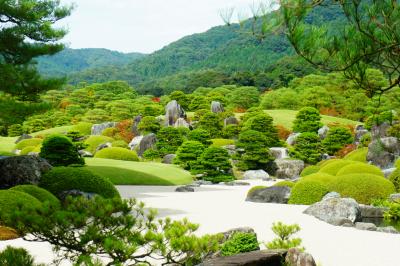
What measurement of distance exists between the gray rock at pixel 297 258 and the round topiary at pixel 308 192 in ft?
25.6

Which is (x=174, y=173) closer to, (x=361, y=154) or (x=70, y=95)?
(x=361, y=154)

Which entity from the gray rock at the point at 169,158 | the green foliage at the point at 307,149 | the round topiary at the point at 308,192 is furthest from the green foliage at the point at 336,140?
the round topiary at the point at 308,192

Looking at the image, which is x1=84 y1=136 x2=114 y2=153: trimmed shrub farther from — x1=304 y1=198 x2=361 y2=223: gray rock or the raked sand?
x1=304 y1=198 x2=361 y2=223: gray rock

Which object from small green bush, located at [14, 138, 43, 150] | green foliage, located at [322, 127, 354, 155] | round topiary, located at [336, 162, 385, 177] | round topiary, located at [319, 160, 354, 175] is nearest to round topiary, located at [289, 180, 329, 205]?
round topiary, located at [336, 162, 385, 177]

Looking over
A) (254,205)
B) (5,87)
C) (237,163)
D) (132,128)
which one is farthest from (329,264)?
(132,128)

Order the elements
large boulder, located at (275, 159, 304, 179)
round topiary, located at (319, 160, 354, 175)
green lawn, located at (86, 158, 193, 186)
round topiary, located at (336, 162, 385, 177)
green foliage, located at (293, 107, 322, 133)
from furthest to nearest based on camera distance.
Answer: green foliage, located at (293, 107, 322, 133) < large boulder, located at (275, 159, 304, 179) < green lawn, located at (86, 158, 193, 186) < round topiary, located at (319, 160, 354, 175) < round topiary, located at (336, 162, 385, 177)

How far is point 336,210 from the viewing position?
1063 cm

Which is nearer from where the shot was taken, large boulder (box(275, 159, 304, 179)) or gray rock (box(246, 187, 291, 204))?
gray rock (box(246, 187, 291, 204))

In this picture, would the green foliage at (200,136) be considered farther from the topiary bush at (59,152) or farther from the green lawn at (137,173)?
the topiary bush at (59,152)

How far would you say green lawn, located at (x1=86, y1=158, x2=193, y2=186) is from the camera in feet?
59.8

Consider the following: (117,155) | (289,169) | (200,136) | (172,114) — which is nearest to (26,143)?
(172,114)

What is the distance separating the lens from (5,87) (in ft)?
41.7

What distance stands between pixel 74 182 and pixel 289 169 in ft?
53.5

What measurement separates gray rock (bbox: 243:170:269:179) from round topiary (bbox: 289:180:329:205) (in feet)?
34.0
